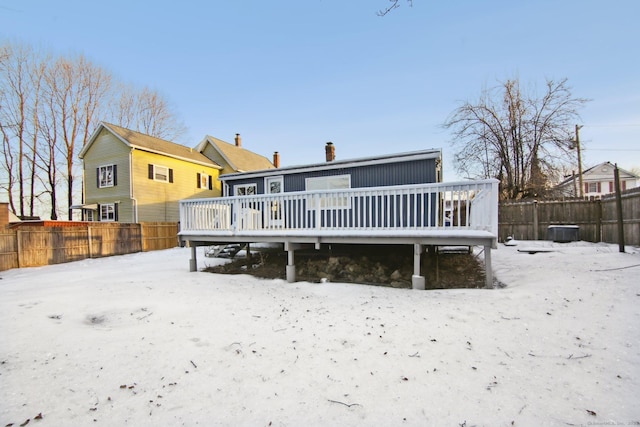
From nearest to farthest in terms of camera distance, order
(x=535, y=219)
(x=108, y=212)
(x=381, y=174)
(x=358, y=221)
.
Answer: (x=358, y=221), (x=381, y=174), (x=535, y=219), (x=108, y=212)

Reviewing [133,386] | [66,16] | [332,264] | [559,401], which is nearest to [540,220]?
[332,264]

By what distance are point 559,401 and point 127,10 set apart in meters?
10.0

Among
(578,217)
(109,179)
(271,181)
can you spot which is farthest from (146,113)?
(578,217)

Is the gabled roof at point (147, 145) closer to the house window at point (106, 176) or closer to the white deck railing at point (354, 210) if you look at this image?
the house window at point (106, 176)

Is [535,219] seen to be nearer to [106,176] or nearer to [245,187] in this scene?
[245,187]

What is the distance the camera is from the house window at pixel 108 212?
1825 cm

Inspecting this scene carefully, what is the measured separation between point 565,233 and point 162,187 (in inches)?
831

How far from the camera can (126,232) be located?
15.6 meters

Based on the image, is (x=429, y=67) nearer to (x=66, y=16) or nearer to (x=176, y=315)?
(x=66, y=16)

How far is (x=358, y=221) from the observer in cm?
702

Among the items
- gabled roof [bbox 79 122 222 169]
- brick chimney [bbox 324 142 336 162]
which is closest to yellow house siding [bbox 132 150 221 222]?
gabled roof [bbox 79 122 222 169]

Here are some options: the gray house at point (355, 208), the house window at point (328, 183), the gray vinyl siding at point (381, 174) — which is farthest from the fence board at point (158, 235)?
the house window at point (328, 183)

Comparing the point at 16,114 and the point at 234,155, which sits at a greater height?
the point at 16,114

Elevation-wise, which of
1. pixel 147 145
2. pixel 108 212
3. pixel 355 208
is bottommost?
pixel 355 208
